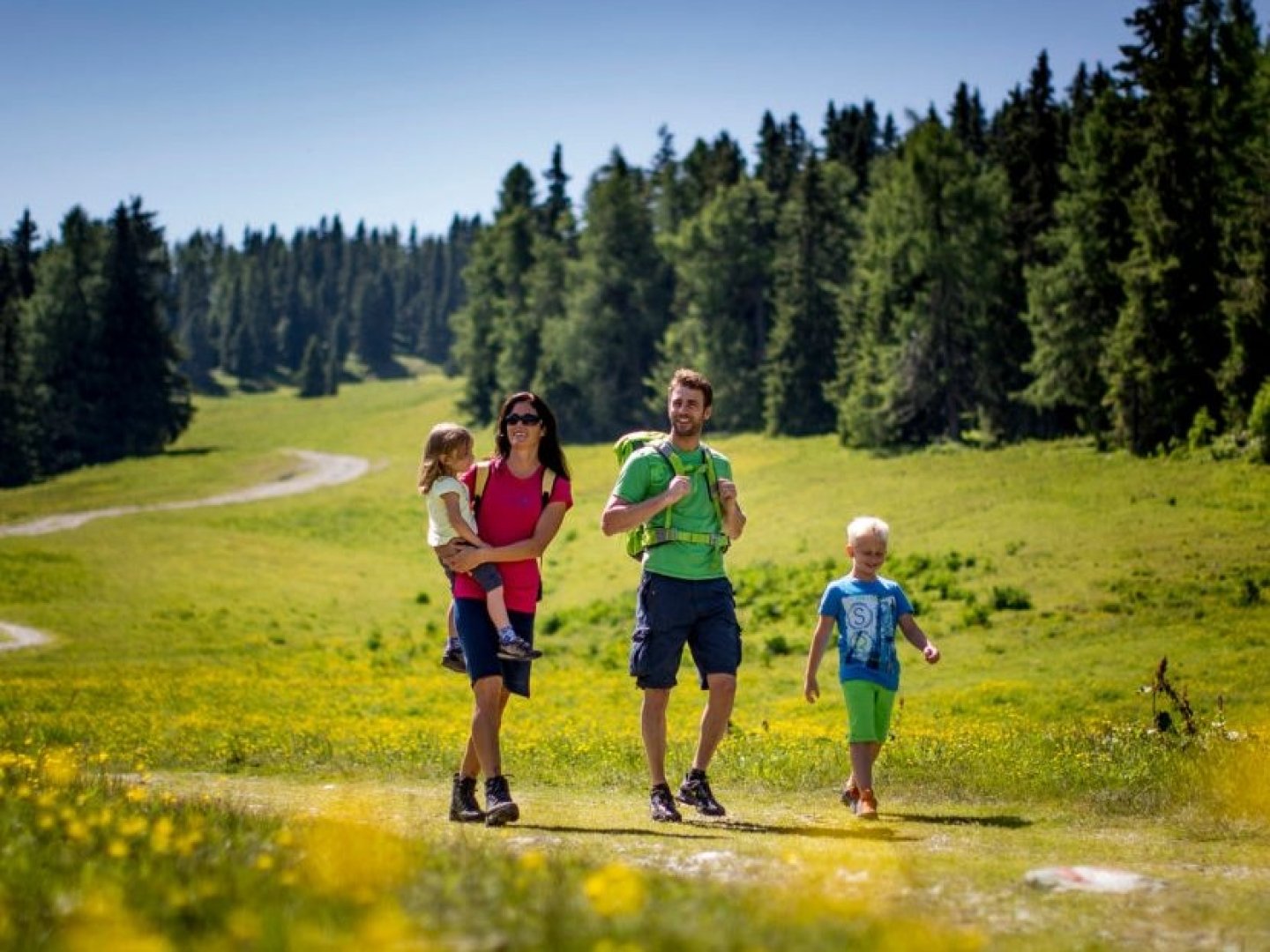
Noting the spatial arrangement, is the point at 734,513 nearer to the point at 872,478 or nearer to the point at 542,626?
the point at 542,626

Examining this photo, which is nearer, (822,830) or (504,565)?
(822,830)

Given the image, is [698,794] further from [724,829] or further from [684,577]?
[684,577]

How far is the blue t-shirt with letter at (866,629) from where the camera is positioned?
8.28 meters

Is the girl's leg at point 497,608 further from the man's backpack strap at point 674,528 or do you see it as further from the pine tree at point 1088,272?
the pine tree at point 1088,272

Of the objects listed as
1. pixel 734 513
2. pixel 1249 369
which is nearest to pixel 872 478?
pixel 1249 369

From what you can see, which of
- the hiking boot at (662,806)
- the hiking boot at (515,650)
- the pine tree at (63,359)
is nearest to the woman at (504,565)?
the hiking boot at (515,650)

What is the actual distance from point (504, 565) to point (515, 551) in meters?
0.20

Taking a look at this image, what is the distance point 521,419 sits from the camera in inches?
316

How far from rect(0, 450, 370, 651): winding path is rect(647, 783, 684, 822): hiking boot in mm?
22502

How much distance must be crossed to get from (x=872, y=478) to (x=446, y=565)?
131 feet

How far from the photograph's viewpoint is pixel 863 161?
87.6 meters

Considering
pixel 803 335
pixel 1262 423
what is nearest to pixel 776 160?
pixel 803 335

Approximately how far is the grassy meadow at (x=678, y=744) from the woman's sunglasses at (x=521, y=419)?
2.53 m

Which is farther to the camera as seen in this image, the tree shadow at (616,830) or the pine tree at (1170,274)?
the pine tree at (1170,274)
